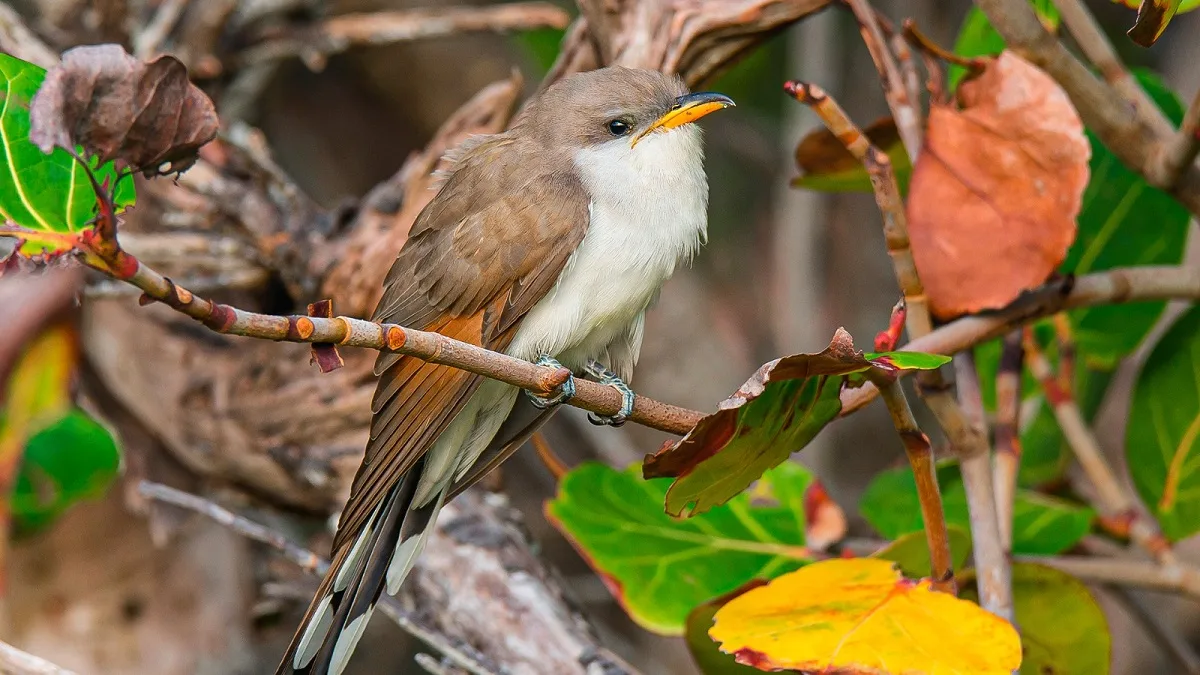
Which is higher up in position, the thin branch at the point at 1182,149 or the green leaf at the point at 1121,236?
the thin branch at the point at 1182,149

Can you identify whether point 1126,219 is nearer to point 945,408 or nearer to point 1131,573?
point 1131,573

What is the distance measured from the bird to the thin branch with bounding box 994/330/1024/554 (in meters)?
0.53

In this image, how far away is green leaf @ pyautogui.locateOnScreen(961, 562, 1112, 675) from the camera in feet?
5.40

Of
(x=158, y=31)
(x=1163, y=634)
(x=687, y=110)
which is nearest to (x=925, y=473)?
(x=687, y=110)

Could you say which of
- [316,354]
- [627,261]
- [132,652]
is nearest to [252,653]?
[132,652]

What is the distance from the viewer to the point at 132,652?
256cm

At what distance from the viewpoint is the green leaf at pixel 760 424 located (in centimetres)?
119

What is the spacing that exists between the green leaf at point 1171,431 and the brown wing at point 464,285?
103 centimetres

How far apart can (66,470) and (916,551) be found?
5.81 ft

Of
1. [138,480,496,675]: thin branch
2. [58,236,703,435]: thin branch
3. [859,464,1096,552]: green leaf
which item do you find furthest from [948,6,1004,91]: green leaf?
[138,480,496,675]: thin branch

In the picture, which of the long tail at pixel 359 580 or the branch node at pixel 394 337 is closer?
the branch node at pixel 394 337

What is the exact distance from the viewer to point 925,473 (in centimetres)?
134

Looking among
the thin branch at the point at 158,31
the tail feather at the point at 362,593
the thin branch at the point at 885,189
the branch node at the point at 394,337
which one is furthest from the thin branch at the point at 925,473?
the thin branch at the point at 158,31

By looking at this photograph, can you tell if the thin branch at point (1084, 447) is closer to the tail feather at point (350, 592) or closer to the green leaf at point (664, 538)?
the green leaf at point (664, 538)
